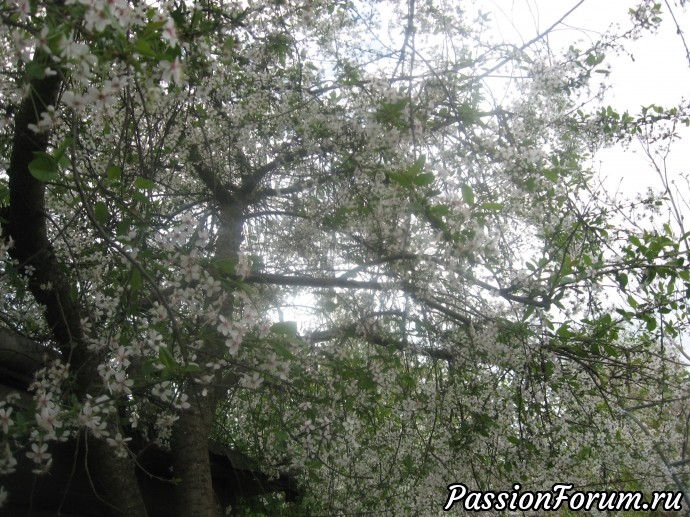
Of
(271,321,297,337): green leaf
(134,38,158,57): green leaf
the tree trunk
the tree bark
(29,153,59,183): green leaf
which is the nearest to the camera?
(134,38,158,57): green leaf

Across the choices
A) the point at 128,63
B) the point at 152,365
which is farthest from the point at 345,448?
the point at 128,63

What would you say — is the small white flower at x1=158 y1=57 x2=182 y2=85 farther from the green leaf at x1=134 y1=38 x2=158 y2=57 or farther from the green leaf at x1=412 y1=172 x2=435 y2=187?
the green leaf at x1=412 y1=172 x2=435 y2=187

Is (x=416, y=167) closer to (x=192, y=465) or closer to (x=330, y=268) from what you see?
(x=330, y=268)

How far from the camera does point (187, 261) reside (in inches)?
94.0

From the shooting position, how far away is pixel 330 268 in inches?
151

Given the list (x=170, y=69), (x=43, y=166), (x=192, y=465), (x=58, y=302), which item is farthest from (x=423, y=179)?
(x=192, y=465)

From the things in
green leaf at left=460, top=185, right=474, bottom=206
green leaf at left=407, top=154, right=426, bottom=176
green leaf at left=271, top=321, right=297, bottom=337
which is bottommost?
green leaf at left=271, top=321, right=297, bottom=337

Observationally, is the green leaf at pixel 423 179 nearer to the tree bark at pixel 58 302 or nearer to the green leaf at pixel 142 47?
the green leaf at pixel 142 47

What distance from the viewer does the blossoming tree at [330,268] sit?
2619mm

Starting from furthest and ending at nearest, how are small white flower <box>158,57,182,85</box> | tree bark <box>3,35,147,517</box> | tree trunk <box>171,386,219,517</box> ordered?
tree trunk <box>171,386,219,517</box> < tree bark <box>3,35,147,517</box> < small white flower <box>158,57,182,85</box>

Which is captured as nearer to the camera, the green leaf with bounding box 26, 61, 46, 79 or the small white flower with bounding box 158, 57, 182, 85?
the green leaf with bounding box 26, 61, 46, 79

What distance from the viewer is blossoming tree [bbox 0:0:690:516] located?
2619mm

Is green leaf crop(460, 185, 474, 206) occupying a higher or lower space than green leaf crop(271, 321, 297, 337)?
higher

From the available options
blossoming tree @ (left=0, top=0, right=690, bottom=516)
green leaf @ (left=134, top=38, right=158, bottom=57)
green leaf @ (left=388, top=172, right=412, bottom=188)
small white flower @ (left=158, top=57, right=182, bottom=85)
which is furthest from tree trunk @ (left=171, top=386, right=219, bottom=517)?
green leaf @ (left=134, top=38, right=158, bottom=57)
